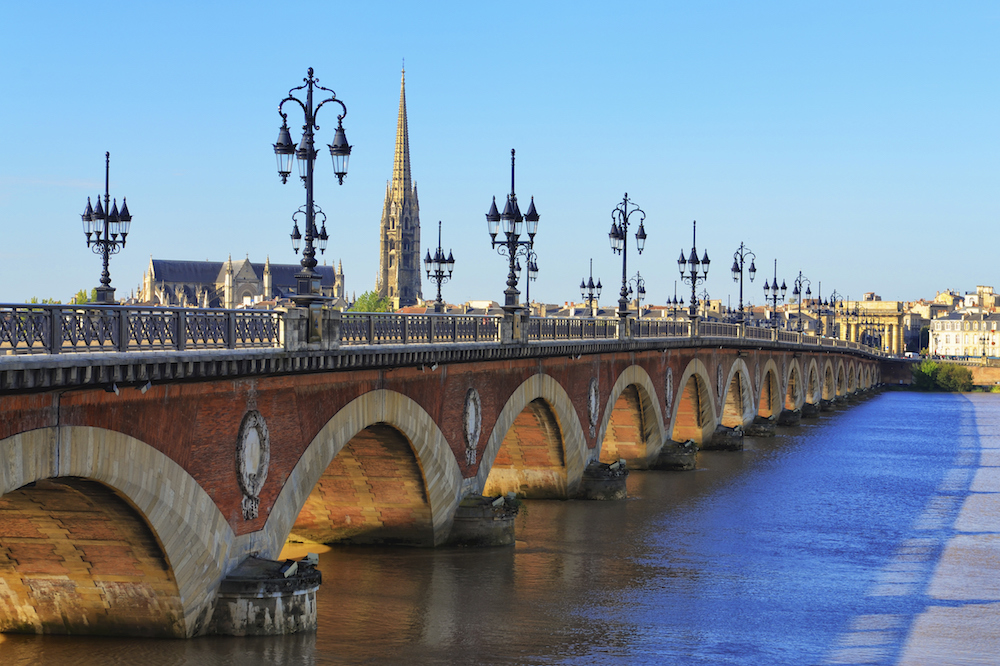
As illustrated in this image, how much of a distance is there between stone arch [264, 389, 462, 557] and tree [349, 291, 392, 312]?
11911 centimetres

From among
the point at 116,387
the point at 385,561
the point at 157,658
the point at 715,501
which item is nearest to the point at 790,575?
the point at 385,561

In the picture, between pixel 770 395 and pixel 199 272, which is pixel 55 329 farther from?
pixel 199 272

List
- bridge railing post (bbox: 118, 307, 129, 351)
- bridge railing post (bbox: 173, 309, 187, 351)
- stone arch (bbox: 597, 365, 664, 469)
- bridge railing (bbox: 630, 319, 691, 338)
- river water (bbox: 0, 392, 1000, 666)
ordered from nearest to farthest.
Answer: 1. bridge railing post (bbox: 118, 307, 129, 351)
2. bridge railing post (bbox: 173, 309, 187, 351)
3. river water (bbox: 0, 392, 1000, 666)
4. bridge railing (bbox: 630, 319, 691, 338)
5. stone arch (bbox: 597, 365, 664, 469)

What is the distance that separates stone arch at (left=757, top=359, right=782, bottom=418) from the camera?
72750 mm

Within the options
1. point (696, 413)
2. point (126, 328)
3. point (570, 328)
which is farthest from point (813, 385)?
point (126, 328)

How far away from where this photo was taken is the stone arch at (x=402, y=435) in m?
19.5

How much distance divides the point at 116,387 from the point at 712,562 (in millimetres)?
15803

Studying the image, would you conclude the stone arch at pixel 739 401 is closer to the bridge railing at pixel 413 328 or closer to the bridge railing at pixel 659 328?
the bridge railing at pixel 659 328

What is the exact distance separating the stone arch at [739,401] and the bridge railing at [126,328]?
47155mm

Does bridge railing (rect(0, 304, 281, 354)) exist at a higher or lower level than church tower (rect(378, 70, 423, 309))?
lower

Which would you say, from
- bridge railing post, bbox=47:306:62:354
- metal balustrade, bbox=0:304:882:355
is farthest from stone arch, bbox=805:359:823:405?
bridge railing post, bbox=47:306:62:354

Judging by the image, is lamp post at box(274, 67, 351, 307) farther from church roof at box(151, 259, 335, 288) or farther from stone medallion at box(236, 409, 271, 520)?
church roof at box(151, 259, 335, 288)

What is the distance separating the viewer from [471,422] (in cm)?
2741

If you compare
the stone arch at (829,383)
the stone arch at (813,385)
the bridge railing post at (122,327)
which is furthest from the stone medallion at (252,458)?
the stone arch at (829,383)
